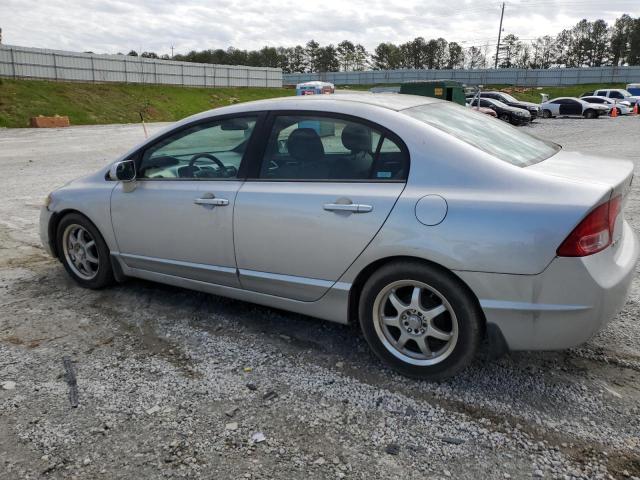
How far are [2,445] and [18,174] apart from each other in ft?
36.2

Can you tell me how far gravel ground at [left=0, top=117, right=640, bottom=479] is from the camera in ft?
8.25

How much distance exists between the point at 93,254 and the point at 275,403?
8.27 feet

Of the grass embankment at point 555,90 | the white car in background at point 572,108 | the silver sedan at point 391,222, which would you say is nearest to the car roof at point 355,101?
the silver sedan at point 391,222

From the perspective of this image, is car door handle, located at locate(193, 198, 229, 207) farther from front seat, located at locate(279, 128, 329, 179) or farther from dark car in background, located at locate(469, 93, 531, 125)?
dark car in background, located at locate(469, 93, 531, 125)

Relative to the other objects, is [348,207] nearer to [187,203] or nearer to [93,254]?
[187,203]

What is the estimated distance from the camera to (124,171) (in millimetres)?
4168

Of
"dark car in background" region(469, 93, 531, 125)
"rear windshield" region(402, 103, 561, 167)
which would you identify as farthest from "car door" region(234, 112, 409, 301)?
"dark car in background" region(469, 93, 531, 125)

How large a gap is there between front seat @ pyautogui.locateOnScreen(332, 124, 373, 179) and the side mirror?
1.74 m

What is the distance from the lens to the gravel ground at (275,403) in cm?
252

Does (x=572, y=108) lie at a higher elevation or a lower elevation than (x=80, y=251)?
higher

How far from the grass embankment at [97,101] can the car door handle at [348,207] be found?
3078 cm

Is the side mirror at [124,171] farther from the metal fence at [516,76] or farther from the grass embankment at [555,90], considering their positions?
the metal fence at [516,76]

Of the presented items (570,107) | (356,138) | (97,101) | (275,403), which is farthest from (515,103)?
(275,403)

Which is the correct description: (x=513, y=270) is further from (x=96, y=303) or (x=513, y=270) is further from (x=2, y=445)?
(x=96, y=303)
